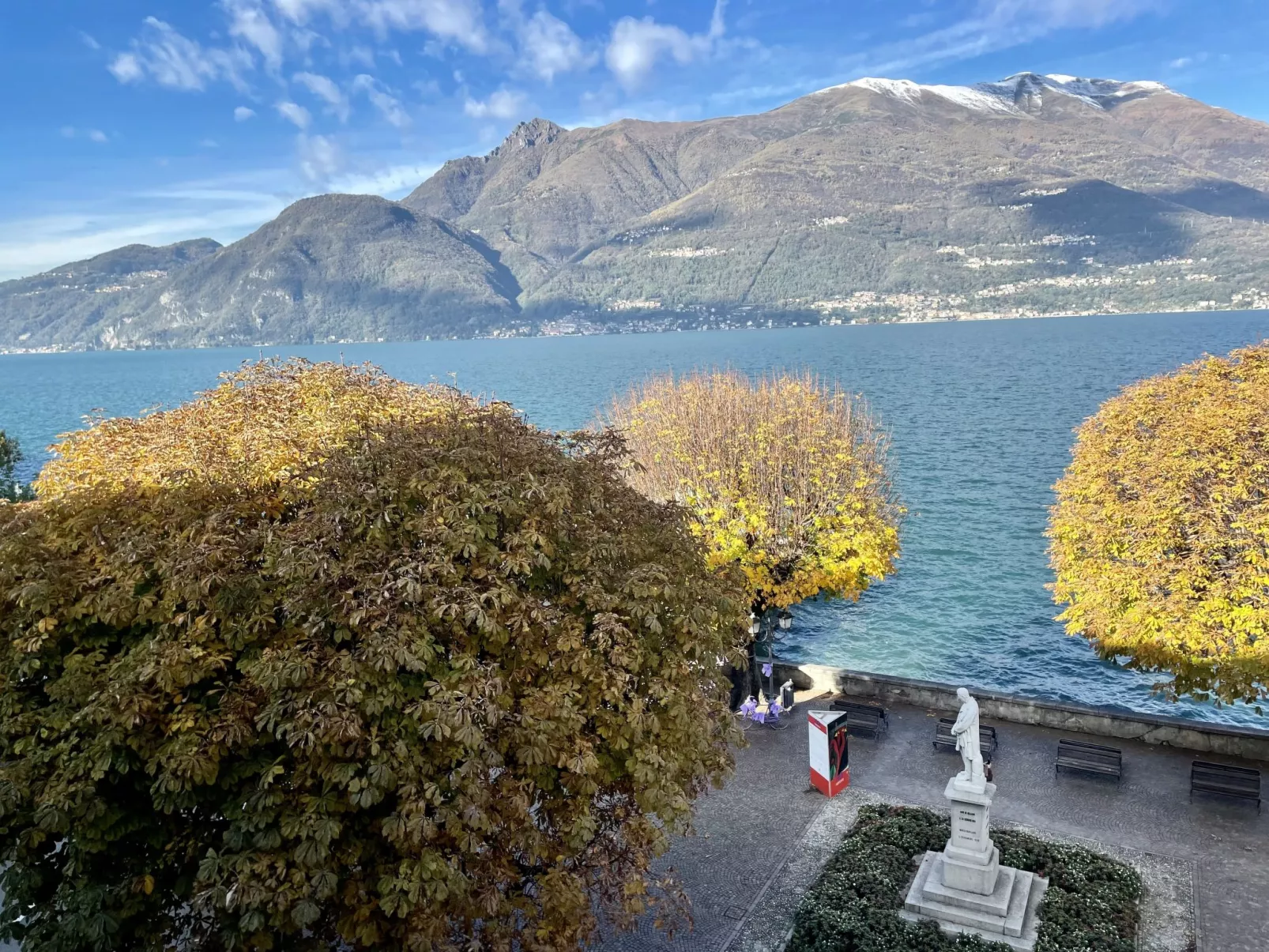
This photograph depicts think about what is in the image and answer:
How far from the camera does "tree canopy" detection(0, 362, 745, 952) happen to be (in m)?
7.84

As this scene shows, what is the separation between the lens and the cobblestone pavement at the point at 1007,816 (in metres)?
12.5

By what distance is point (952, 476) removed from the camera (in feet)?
200

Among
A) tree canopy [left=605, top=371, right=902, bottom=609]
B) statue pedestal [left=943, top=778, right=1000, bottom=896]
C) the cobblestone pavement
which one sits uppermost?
tree canopy [left=605, top=371, right=902, bottom=609]

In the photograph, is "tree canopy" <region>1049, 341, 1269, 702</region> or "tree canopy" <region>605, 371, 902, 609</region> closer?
"tree canopy" <region>1049, 341, 1269, 702</region>

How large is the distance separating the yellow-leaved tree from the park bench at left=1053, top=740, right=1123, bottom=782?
615 centimetres

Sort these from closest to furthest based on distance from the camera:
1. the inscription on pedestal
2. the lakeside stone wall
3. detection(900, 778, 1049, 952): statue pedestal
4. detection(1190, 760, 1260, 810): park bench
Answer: detection(900, 778, 1049, 952): statue pedestal < the inscription on pedestal < detection(1190, 760, 1260, 810): park bench < the lakeside stone wall

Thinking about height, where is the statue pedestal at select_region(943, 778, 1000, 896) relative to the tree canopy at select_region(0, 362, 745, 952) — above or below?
below

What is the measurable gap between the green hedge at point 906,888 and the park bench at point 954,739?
291cm

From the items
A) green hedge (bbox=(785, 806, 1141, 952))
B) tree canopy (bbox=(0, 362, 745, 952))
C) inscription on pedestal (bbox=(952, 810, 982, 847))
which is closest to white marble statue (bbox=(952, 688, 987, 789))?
inscription on pedestal (bbox=(952, 810, 982, 847))

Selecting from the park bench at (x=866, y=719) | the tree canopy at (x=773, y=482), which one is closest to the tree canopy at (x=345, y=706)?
the tree canopy at (x=773, y=482)

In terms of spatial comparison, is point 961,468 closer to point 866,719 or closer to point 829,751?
point 866,719

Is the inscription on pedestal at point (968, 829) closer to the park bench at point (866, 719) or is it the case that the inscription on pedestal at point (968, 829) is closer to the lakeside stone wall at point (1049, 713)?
the park bench at point (866, 719)

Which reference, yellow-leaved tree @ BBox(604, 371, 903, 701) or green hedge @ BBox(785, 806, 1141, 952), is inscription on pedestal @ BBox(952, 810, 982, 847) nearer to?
green hedge @ BBox(785, 806, 1141, 952)

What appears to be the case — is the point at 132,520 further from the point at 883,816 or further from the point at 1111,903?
the point at 1111,903
